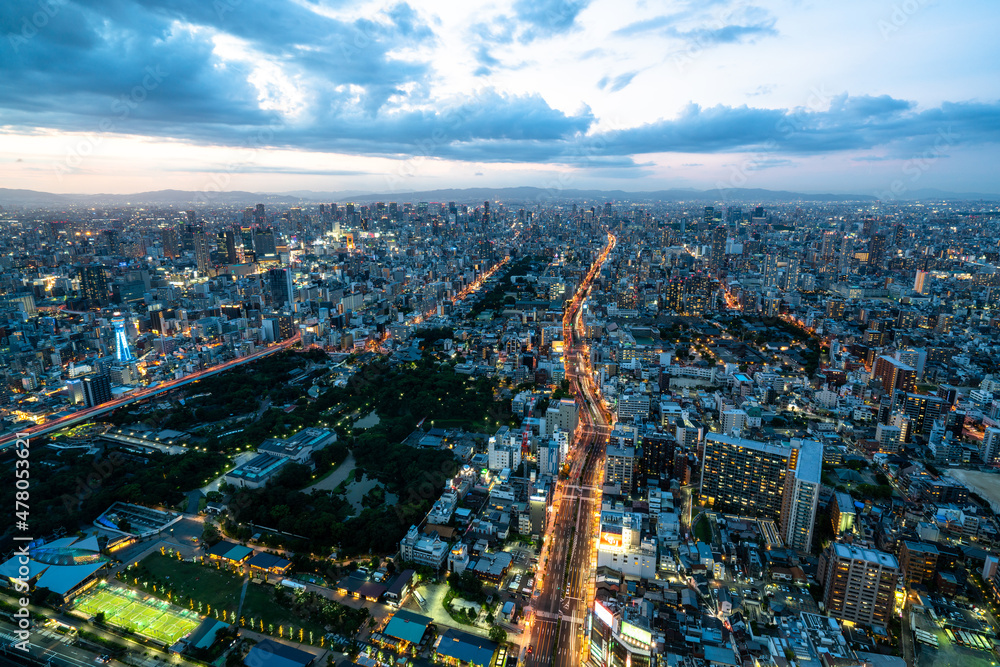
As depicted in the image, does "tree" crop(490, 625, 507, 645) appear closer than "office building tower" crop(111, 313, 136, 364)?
Yes

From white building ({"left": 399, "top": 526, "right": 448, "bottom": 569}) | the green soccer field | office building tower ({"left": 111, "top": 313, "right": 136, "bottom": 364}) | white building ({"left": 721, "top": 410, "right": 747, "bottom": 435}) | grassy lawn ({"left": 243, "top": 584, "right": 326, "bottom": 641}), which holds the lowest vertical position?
grassy lawn ({"left": 243, "top": 584, "right": 326, "bottom": 641})

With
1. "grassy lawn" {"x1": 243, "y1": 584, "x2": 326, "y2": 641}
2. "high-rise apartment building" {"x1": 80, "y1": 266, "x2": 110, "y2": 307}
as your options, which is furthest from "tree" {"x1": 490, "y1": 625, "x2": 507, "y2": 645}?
"high-rise apartment building" {"x1": 80, "y1": 266, "x2": 110, "y2": 307}

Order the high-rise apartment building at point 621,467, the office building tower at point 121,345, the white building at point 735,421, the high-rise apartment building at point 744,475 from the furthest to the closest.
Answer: the office building tower at point 121,345 → the white building at point 735,421 → the high-rise apartment building at point 621,467 → the high-rise apartment building at point 744,475

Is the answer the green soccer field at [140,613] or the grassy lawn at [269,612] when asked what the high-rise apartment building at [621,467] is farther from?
the green soccer field at [140,613]

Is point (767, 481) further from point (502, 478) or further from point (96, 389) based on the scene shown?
point (96, 389)

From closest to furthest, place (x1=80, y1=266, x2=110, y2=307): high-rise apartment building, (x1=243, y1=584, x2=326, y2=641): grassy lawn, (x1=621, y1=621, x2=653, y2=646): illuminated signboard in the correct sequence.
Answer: (x1=621, y1=621, x2=653, y2=646): illuminated signboard → (x1=243, y1=584, x2=326, y2=641): grassy lawn → (x1=80, y1=266, x2=110, y2=307): high-rise apartment building

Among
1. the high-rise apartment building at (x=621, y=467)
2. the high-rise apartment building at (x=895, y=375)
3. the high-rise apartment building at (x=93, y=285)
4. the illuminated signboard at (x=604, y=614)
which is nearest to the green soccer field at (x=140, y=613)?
the illuminated signboard at (x=604, y=614)

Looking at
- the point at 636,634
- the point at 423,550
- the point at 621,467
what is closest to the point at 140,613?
the point at 423,550

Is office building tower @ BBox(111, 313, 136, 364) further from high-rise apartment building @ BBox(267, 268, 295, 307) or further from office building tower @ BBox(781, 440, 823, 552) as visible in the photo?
office building tower @ BBox(781, 440, 823, 552)
